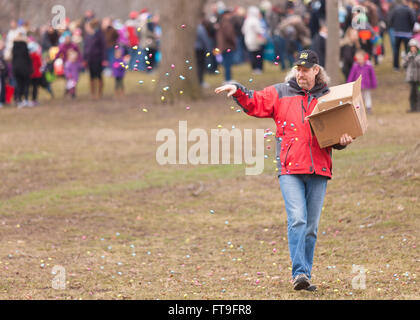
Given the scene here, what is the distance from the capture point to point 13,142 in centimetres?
1744

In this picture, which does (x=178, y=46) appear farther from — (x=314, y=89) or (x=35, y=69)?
(x=314, y=89)

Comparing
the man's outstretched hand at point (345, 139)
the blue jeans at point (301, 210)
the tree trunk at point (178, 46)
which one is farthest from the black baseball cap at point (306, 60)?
the tree trunk at point (178, 46)

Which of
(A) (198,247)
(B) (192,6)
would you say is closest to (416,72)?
(B) (192,6)

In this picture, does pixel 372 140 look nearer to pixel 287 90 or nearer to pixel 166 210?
pixel 166 210

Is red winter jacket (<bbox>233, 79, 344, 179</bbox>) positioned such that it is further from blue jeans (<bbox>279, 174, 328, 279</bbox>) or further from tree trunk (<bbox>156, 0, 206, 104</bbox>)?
tree trunk (<bbox>156, 0, 206, 104</bbox>)

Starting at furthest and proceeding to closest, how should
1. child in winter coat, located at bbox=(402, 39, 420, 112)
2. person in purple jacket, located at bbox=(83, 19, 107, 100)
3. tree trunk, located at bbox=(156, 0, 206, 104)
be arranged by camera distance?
1. person in purple jacket, located at bbox=(83, 19, 107, 100)
2. tree trunk, located at bbox=(156, 0, 206, 104)
3. child in winter coat, located at bbox=(402, 39, 420, 112)

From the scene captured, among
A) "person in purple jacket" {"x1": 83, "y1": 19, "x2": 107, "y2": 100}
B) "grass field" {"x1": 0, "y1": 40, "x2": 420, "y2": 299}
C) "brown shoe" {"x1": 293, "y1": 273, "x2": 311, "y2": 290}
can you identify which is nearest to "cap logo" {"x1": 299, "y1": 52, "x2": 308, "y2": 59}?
"brown shoe" {"x1": 293, "y1": 273, "x2": 311, "y2": 290}

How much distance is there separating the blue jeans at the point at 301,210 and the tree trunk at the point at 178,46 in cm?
1605

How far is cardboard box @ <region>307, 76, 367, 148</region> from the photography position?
262 inches

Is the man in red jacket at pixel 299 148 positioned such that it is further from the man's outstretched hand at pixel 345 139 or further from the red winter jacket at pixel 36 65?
the red winter jacket at pixel 36 65

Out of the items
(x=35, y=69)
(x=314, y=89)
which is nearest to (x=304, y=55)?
(x=314, y=89)

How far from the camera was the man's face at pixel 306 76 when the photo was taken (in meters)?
6.84

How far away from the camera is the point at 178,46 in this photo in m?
23.1

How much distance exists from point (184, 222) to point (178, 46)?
A: 12.9 m
